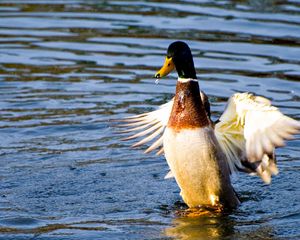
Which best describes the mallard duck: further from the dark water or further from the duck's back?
the dark water

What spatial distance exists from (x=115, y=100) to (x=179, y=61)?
10.8 ft

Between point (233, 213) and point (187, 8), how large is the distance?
690cm

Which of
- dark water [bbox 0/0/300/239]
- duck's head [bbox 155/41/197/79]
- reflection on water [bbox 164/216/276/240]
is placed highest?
duck's head [bbox 155/41/197/79]

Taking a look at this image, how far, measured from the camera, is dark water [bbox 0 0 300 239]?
314 inches

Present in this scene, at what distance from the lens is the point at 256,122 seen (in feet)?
26.1

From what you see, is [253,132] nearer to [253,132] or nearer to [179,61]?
[253,132]

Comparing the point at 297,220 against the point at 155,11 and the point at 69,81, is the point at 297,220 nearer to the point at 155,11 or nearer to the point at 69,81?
the point at 69,81

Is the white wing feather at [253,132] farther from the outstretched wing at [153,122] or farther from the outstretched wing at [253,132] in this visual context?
the outstretched wing at [153,122]

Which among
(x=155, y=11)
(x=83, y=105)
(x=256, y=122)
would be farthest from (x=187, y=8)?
(x=256, y=122)

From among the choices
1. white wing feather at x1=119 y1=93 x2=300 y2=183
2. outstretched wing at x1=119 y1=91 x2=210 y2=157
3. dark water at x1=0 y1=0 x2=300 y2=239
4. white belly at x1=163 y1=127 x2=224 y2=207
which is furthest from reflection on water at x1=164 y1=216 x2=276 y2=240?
outstretched wing at x1=119 y1=91 x2=210 y2=157

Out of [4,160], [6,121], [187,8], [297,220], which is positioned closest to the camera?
[297,220]

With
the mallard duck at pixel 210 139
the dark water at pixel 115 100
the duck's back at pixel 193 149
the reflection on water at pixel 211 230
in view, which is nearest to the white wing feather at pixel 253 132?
the mallard duck at pixel 210 139

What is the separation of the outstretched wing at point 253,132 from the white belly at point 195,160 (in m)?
0.22

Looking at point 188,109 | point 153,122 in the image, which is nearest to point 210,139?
point 188,109
